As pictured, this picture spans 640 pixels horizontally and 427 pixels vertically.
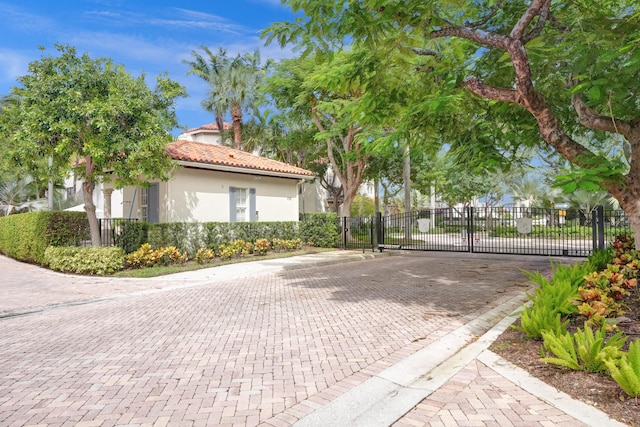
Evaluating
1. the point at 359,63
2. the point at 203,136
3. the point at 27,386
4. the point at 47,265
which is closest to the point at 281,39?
the point at 359,63

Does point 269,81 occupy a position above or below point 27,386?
above

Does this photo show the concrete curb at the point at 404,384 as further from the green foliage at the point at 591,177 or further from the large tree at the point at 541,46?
the large tree at the point at 541,46

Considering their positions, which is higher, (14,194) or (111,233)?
(14,194)

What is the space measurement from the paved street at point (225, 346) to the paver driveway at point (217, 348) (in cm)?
2

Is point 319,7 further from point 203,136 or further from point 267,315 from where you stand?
point 203,136

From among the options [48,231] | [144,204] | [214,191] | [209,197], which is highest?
[214,191]

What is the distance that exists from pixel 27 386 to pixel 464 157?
7986mm

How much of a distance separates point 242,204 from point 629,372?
16.2 meters

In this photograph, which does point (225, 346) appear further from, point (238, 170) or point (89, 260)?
point (238, 170)

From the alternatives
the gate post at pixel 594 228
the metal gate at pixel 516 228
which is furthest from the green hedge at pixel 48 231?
the gate post at pixel 594 228

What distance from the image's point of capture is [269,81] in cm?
2066

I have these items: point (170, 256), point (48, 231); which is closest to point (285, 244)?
point (170, 256)

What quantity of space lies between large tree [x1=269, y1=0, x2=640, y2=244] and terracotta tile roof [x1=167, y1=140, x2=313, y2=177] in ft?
36.2

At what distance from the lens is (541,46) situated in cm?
625
